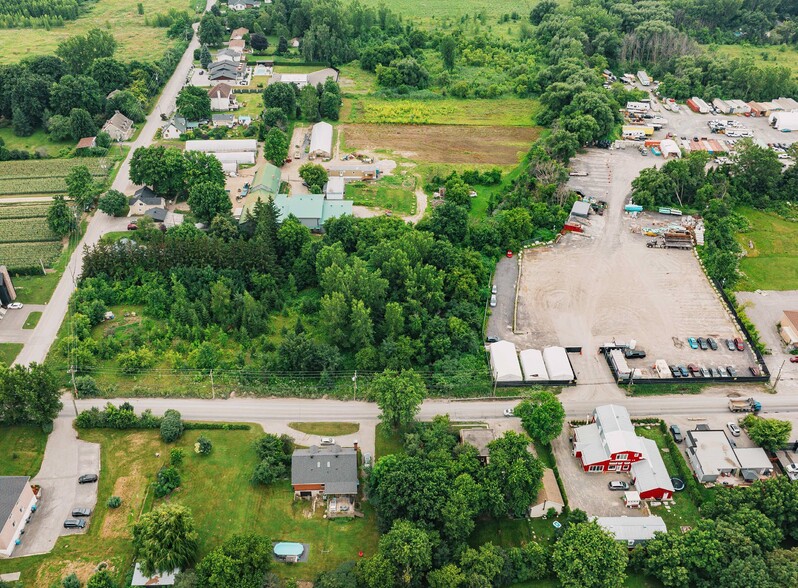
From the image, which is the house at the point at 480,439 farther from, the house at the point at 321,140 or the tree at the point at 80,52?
the tree at the point at 80,52

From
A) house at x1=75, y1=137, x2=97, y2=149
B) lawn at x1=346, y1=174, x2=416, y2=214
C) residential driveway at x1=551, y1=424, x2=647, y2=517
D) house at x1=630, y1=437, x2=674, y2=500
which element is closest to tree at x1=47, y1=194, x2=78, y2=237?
house at x1=75, y1=137, x2=97, y2=149

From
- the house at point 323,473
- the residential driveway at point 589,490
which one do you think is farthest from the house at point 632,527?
the house at point 323,473

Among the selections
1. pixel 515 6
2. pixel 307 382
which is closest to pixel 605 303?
pixel 307 382

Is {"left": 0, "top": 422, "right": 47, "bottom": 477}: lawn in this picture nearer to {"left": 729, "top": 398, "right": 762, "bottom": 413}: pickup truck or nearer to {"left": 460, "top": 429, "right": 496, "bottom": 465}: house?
{"left": 460, "top": 429, "right": 496, "bottom": 465}: house

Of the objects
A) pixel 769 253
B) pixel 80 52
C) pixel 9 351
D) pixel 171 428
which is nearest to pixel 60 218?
pixel 9 351

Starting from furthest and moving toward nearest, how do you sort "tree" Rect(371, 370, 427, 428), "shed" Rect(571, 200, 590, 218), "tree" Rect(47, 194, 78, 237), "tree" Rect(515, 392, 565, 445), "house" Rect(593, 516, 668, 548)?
"shed" Rect(571, 200, 590, 218) → "tree" Rect(47, 194, 78, 237) → "tree" Rect(371, 370, 427, 428) → "tree" Rect(515, 392, 565, 445) → "house" Rect(593, 516, 668, 548)

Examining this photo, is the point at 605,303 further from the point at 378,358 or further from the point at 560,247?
the point at 378,358

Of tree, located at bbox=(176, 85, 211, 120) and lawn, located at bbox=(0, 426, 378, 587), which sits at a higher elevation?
tree, located at bbox=(176, 85, 211, 120)

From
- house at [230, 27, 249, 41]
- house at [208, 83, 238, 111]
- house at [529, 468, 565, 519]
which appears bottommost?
house at [529, 468, 565, 519]
